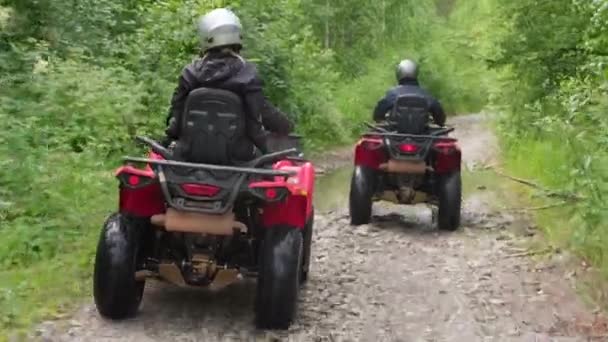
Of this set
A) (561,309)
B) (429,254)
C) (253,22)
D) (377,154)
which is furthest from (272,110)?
(253,22)

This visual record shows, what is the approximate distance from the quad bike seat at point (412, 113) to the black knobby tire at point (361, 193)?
68 centimetres

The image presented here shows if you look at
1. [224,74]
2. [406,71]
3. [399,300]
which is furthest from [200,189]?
[406,71]

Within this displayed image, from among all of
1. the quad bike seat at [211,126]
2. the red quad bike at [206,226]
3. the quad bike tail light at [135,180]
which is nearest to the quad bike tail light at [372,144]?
the red quad bike at [206,226]

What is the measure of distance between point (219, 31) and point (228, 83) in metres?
0.37

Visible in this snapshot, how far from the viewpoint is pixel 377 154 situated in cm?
1122

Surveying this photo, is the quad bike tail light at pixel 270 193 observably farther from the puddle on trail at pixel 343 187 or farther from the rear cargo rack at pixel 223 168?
the puddle on trail at pixel 343 187

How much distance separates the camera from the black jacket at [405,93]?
11336mm

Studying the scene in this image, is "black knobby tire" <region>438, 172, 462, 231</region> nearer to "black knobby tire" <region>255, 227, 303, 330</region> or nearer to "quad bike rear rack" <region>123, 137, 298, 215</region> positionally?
"black knobby tire" <region>255, 227, 303, 330</region>

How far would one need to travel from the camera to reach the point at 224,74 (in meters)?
6.17

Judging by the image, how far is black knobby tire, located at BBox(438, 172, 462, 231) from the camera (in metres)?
10.9

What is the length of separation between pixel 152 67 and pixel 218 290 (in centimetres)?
754

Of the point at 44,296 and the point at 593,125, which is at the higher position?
the point at 593,125

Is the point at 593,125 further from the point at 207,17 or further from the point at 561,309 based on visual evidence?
the point at 207,17

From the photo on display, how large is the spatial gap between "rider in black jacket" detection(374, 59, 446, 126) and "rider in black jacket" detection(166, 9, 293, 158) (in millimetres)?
5267
